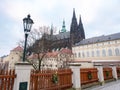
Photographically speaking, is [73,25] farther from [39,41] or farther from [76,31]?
[39,41]

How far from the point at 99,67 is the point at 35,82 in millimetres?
6503

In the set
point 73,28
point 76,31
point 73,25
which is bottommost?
point 76,31

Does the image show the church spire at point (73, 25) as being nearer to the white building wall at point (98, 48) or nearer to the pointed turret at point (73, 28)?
the pointed turret at point (73, 28)

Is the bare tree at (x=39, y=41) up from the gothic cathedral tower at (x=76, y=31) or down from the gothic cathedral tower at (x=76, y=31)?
down

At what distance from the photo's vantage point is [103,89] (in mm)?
8039

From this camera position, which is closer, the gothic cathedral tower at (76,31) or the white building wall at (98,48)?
the white building wall at (98,48)

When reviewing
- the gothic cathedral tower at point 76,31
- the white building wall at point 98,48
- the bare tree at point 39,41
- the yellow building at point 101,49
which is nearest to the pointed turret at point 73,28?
the gothic cathedral tower at point 76,31

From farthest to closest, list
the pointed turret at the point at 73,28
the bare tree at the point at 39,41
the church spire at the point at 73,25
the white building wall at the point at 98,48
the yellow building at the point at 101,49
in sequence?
the church spire at the point at 73,25 → the pointed turret at the point at 73,28 → the white building wall at the point at 98,48 → the yellow building at the point at 101,49 → the bare tree at the point at 39,41

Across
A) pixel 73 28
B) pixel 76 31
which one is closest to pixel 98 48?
pixel 76 31

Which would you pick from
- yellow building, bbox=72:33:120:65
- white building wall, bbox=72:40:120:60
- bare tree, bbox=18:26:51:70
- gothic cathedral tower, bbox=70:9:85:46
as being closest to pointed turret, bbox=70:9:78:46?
gothic cathedral tower, bbox=70:9:85:46

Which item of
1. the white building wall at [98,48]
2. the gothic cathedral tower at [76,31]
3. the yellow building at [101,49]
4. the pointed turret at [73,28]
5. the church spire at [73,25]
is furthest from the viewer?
the church spire at [73,25]

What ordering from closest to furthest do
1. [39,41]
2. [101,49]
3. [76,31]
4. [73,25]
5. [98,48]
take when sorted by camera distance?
[39,41] → [101,49] → [98,48] → [76,31] → [73,25]

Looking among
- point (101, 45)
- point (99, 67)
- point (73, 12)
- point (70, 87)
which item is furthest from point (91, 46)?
point (70, 87)

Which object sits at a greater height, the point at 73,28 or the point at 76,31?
the point at 73,28
